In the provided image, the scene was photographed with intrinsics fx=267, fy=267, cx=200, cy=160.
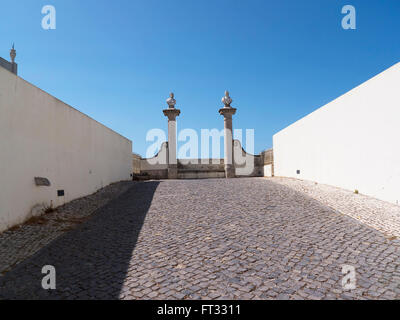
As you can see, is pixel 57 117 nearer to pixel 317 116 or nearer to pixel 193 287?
pixel 193 287

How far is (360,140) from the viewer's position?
8172 millimetres

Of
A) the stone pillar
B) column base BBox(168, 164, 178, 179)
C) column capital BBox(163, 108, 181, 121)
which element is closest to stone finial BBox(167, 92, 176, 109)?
column capital BBox(163, 108, 181, 121)

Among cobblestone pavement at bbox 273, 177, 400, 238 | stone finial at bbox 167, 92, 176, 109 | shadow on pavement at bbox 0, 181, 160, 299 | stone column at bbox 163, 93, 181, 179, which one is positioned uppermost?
stone finial at bbox 167, 92, 176, 109

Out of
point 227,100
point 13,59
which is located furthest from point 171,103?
point 13,59

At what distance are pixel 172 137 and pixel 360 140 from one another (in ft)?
37.1

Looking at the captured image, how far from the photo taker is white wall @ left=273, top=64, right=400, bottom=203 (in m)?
6.92

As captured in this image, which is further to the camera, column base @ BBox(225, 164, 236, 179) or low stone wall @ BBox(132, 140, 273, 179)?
low stone wall @ BBox(132, 140, 273, 179)

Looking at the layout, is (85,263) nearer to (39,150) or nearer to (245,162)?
(39,150)

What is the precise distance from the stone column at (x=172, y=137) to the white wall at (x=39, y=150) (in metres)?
6.41

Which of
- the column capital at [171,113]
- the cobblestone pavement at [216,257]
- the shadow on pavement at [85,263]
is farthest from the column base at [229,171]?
the shadow on pavement at [85,263]

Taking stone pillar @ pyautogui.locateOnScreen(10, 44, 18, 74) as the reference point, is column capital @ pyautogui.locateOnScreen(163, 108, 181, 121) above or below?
below

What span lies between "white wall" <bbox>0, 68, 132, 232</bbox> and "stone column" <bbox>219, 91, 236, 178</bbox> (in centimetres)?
854

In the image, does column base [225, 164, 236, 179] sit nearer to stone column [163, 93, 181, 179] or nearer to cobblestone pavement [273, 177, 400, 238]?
stone column [163, 93, 181, 179]

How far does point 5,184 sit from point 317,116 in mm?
10480
